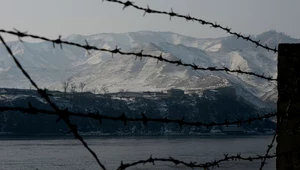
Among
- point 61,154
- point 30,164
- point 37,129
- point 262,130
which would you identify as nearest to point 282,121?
point 30,164

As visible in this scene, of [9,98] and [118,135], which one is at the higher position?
[9,98]

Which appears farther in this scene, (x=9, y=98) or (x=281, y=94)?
(x=9, y=98)

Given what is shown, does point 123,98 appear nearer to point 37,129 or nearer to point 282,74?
point 37,129

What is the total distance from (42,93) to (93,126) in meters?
154

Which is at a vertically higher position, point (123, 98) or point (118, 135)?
point (123, 98)

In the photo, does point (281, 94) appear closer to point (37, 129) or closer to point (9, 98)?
point (37, 129)

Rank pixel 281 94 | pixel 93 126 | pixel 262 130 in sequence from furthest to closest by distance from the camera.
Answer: pixel 262 130 < pixel 93 126 < pixel 281 94

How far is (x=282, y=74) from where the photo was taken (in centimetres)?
399

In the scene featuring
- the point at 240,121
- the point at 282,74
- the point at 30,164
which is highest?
the point at 282,74

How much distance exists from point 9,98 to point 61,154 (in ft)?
273

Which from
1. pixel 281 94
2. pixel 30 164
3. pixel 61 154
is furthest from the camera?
pixel 61 154

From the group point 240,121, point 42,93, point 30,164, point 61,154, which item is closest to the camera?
point 42,93

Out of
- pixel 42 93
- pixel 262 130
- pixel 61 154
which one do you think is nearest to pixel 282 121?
pixel 42 93

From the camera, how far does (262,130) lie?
567 feet
